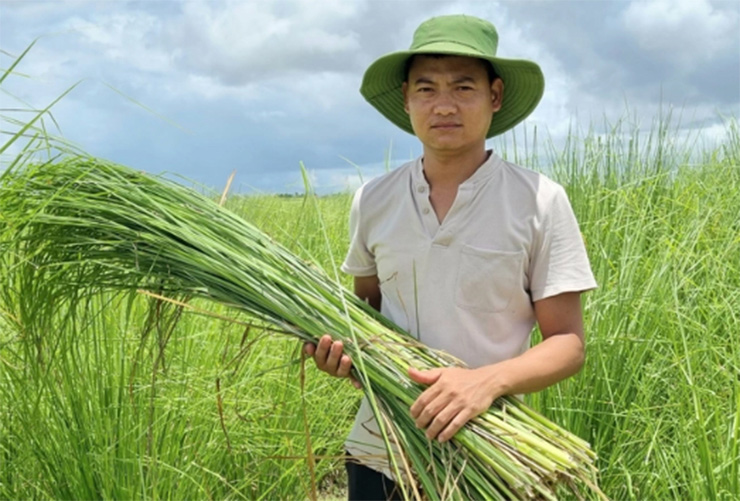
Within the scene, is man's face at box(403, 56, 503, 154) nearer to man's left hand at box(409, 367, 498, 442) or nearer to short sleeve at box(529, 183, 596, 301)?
short sleeve at box(529, 183, 596, 301)

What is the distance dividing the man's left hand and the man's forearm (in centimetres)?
3

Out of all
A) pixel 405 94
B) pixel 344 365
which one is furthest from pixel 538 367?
pixel 405 94

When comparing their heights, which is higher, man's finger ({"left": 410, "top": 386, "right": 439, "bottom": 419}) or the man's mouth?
the man's mouth

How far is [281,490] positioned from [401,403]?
5.40 ft

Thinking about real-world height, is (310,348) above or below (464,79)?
below

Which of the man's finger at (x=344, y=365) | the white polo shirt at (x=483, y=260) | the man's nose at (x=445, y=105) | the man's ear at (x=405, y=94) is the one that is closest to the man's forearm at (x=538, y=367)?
the white polo shirt at (x=483, y=260)

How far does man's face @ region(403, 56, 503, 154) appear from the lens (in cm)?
185

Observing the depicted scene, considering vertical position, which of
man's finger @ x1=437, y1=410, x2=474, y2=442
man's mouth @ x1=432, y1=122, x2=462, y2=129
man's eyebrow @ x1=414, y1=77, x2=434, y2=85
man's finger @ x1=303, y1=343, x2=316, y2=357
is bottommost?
man's finger @ x1=437, y1=410, x2=474, y2=442

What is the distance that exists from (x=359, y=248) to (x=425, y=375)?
455mm

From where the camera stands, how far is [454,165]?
1919 mm

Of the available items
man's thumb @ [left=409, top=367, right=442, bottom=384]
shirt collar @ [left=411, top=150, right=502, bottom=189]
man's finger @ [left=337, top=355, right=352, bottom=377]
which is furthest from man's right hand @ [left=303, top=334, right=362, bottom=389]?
shirt collar @ [left=411, top=150, right=502, bottom=189]

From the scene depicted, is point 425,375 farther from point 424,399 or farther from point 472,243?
point 472,243

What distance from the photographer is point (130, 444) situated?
263 cm

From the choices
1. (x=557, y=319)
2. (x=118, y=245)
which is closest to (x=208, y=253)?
(x=118, y=245)
